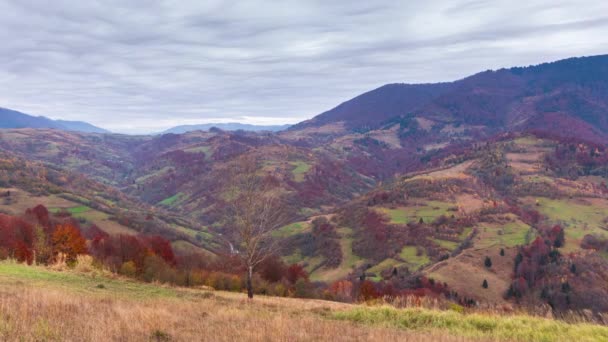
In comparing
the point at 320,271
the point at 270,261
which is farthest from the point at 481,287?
the point at 270,261

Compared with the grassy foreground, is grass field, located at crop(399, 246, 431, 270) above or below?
below

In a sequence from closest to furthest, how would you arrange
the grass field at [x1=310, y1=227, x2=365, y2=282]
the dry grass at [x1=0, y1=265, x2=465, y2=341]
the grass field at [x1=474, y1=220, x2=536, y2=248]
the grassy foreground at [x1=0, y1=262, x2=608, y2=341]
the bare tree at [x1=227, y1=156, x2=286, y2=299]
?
the dry grass at [x1=0, y1=265, x2=465, y2=341], the grassy foreground at [x1=0, y1=262, x2=608, y2=341], the bare tree at [x1=227, y1=156, x2=286, y2=299], the grass field at [x1=310, y1=227, x2=365, y2=282], the grass field at [x1=474, y1=220, x2=536, y2=248]

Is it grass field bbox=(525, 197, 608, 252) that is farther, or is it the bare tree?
grass field bbox=(525, 197, 608, 252)

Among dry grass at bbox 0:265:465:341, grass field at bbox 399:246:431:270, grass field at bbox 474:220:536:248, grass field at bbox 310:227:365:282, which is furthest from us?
grass field at bbox 474:220:536:248

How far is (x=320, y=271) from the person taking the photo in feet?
500

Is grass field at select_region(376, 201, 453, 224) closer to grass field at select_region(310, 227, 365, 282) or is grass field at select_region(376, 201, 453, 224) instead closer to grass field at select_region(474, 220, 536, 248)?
grass field at select_region(474, 220, 536, 248)

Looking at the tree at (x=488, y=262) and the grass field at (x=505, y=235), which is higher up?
the grass field at (x=505, y=235)

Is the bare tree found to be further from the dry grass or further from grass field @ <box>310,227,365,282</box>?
grass field @ <box>310,227,365,282</box>

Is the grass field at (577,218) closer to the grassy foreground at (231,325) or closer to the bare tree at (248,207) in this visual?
the bare tree at (248,207)

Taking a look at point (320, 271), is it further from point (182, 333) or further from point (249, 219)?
point (182, 333)

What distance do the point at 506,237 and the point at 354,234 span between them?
6299 cm

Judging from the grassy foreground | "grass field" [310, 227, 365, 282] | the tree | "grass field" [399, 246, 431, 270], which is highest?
the grassy foreground

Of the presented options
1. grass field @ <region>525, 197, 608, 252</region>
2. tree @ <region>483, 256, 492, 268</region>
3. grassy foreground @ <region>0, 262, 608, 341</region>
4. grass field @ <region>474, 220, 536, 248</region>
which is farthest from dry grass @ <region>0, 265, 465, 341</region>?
grass field @ <region>525, 197, 608, 252</region>

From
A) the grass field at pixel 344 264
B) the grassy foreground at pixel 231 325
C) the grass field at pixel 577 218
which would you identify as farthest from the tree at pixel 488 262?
the grassy foreground at pixel 231 325
